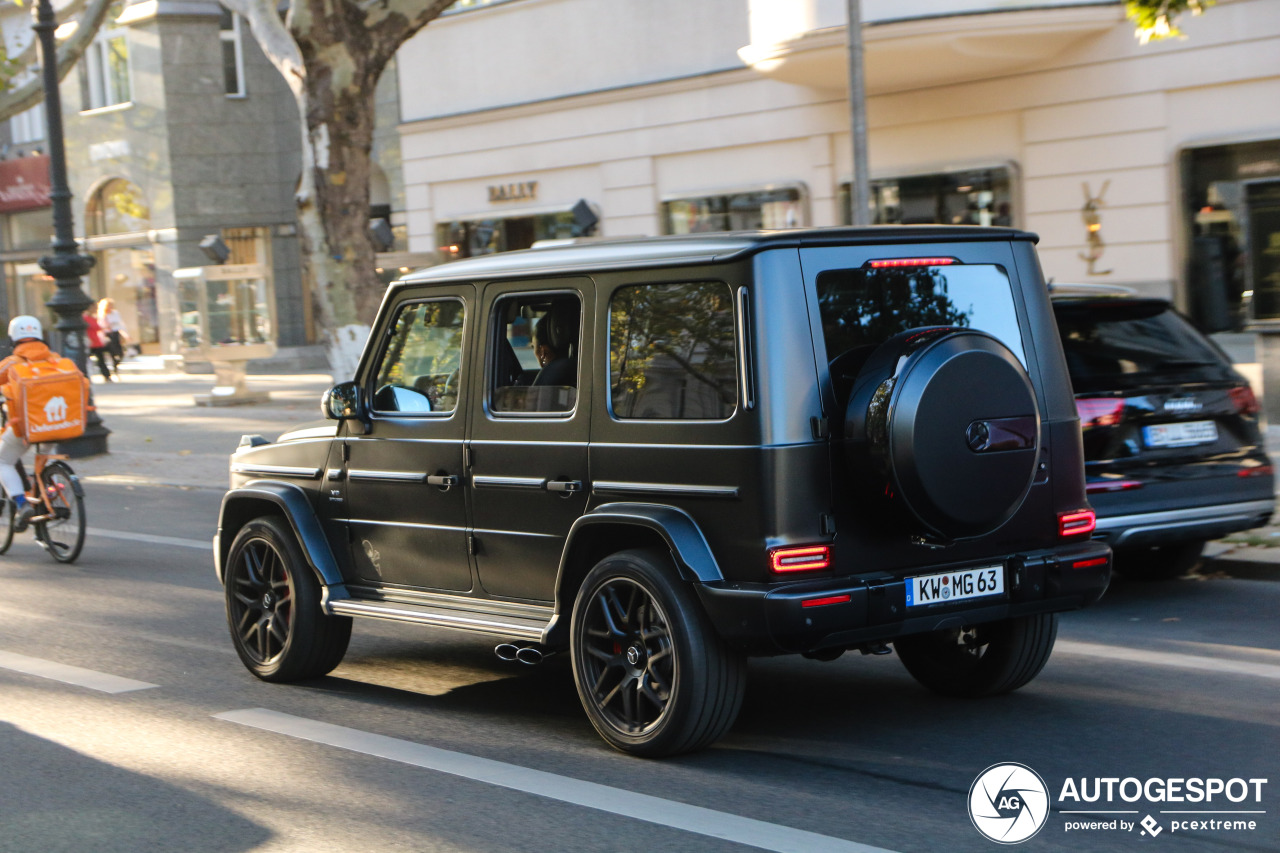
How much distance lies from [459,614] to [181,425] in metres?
16.3

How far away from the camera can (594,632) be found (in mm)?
5406

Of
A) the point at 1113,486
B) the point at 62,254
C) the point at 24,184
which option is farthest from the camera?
the point at 24,184

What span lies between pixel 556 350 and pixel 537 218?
20.1 metres

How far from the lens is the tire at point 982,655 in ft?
19.3

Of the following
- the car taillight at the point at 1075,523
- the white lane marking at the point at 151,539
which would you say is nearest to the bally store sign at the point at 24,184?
the white lane marking at the point at 151,539

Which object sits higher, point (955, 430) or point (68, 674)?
point (955, 430)

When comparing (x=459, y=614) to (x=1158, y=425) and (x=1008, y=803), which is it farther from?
(x=1158, y=425)

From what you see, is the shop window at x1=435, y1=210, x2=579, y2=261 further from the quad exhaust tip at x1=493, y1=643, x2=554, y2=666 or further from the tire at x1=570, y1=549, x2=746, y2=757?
the tire at x1=570, y1=549, x2=746, y2=757

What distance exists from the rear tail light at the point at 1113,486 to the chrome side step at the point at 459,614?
315 centimetres

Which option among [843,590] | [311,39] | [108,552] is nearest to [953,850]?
[843,590]

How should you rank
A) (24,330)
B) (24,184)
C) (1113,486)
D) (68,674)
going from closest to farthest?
(68,674) < (1113,486) < (24,330) < (24,184)

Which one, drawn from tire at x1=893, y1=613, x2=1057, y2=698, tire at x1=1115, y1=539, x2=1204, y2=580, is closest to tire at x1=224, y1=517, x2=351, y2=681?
tire at x1=893, y1=613, x2=1057, y2=698

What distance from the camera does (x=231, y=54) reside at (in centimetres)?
3722

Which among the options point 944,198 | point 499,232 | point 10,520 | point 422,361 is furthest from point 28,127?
point 422,361
